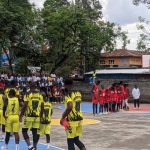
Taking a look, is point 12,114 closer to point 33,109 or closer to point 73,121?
point 33,109

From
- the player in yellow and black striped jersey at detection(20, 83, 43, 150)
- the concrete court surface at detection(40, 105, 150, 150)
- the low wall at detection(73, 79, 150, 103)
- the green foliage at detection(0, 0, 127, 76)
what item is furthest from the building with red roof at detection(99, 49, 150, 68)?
the player in yellow and black striped jersey at detection(20, 83, 43, 150)

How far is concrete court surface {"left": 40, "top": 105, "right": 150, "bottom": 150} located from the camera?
47.0 ft

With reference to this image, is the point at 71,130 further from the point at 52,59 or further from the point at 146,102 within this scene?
the point at 52,59

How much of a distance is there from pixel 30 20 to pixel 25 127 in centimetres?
2397

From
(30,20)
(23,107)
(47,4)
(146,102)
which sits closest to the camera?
(23,107)

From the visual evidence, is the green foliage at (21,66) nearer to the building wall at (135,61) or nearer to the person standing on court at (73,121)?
the person standing on court at (73,121)

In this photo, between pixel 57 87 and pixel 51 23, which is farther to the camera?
pixel 51 23

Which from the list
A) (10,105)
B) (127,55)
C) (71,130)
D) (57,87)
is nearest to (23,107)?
(10,105)

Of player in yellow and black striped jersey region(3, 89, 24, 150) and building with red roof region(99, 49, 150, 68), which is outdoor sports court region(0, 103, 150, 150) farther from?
building with red roof region(99, 49, 150, 68)

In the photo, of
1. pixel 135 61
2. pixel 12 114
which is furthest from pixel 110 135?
pixel 135 61

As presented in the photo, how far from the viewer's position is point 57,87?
36125 millimetres

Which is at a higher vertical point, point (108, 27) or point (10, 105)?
point (108, 27)

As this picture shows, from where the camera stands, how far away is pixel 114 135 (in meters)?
16.7

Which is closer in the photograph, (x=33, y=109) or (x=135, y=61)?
(x=33, y=109)
